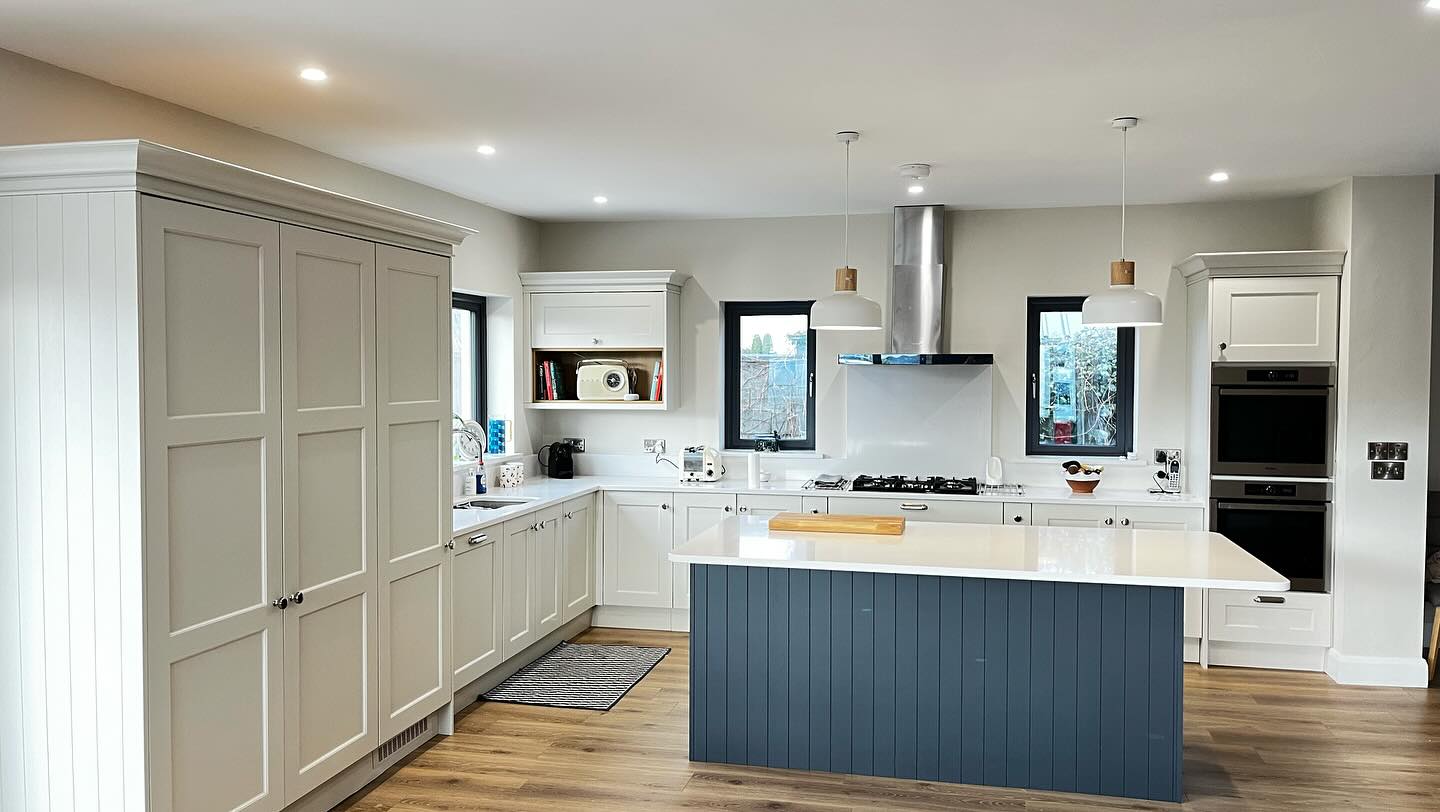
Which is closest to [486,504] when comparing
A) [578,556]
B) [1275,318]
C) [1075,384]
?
[578,556]

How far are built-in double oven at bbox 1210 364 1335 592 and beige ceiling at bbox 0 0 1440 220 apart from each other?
103 centimetres

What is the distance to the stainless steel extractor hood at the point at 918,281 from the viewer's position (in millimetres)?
5914

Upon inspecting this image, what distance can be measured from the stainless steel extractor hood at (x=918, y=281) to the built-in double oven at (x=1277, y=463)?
1367 millimetres

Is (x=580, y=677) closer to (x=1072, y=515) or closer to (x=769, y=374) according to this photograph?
(x=769, y=374)

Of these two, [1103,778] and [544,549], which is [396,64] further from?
[1103,778]

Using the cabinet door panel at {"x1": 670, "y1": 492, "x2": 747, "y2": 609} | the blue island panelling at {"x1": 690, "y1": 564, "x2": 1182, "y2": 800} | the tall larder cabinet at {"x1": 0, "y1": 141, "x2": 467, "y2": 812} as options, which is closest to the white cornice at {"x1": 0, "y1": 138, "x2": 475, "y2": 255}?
the tall larder cabinet at {"x1": 0, "y1": 141, "x2": 467, "y2": 812}

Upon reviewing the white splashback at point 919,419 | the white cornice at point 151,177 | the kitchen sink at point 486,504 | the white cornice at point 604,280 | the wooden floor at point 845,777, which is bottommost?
the wooden floor at point 845,777

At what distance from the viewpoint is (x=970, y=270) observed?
19.8 ft

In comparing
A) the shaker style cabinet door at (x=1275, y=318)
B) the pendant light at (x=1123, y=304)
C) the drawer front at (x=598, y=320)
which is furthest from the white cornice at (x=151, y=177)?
the shaker style cabinet door at (x=1275, y=318)

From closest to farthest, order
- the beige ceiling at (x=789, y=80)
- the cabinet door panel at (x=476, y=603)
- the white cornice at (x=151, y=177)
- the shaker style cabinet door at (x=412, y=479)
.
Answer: the white cornice at (x=151, y=177) < the beige ceiling at (x=789, y=80) < the shaker style cabinet door at (x=412, y=479) < the cabinet door panel at (x=476, y=603)

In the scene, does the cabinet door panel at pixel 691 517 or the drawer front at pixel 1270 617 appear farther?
the cabinet door panel at pixel 691 517

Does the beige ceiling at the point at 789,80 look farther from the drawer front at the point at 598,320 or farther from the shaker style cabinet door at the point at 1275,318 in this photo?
the drawer front at the point at 598,320

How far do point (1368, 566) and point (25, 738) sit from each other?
5562mm

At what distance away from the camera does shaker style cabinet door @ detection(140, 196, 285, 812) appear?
269 cm
